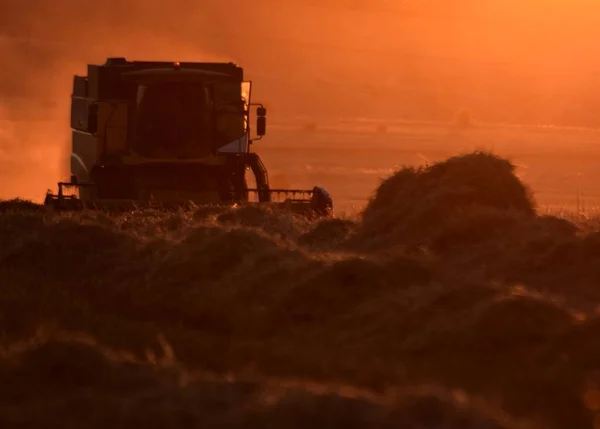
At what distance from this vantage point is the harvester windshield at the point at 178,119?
3061cm

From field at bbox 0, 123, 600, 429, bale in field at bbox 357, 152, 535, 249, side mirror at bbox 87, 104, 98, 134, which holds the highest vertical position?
side mirror at bbox 87, 104, 98, 134

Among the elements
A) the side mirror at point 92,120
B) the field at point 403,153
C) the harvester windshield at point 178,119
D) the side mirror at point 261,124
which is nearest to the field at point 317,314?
the side mirror at point 92,120

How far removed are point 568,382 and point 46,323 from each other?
4.99 metres

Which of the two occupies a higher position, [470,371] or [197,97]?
[197,97]

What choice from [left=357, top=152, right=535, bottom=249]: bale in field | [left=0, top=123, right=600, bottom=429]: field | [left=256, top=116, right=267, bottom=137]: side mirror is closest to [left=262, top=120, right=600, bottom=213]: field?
[left=256, top=116, right=267, bottom=137]: side mirror

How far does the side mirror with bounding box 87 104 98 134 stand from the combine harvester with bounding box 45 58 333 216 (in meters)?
0.02

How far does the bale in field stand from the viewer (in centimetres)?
2100

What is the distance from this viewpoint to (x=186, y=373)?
10602 millimetres

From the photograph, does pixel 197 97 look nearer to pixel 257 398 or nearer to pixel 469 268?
pixel 469 268

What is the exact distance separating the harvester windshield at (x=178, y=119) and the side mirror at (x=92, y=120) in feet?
2.35

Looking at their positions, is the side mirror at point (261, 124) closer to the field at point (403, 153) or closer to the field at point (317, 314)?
the field at point (317, 314)

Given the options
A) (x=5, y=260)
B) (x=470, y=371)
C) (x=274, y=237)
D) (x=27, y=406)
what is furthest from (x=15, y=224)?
(x=27, y=406)

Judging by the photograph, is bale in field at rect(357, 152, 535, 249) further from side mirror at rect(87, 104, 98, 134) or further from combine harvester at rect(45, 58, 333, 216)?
side mirror at rect(87, 104, 98, 134)

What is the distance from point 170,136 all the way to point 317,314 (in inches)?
615
